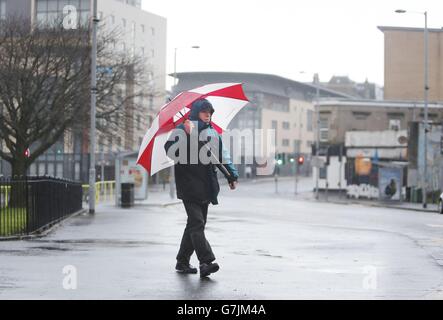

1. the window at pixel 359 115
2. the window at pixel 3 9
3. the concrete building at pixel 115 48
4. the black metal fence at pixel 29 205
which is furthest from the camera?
the window at pixel 359 115

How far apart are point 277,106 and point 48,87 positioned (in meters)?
96.0

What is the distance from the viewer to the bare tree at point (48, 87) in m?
35.7

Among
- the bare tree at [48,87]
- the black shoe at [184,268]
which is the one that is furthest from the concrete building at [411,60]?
the black shoe at [184,268]

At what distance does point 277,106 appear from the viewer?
432ft

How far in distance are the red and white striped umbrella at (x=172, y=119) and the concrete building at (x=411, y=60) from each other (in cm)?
7090

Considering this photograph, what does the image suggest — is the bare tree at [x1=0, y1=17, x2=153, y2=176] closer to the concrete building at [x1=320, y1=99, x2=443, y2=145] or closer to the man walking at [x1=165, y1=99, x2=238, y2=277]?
the man walking at [x1=165, y1=99, x2=238, y2=277]

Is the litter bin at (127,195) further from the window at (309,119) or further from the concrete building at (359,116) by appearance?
the window at (309,119)

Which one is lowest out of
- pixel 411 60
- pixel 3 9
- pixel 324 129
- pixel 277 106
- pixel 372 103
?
pixel 324 129

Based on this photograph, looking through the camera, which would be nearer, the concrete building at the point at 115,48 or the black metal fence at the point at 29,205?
the black metal fence at the point at 29,205

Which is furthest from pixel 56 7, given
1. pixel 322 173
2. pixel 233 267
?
pixel 233 267

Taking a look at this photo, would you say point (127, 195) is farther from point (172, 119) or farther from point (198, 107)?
point (198, 107)

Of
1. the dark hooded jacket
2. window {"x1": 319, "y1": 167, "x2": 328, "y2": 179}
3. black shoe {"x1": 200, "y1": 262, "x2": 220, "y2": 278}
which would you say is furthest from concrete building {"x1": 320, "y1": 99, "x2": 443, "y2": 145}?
black shoe {"x1": 200, "y1": 262, "x2": 220, "y2": 278}

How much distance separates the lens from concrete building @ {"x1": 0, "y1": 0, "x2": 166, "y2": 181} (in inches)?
1821

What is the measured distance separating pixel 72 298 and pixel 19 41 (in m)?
31.2
